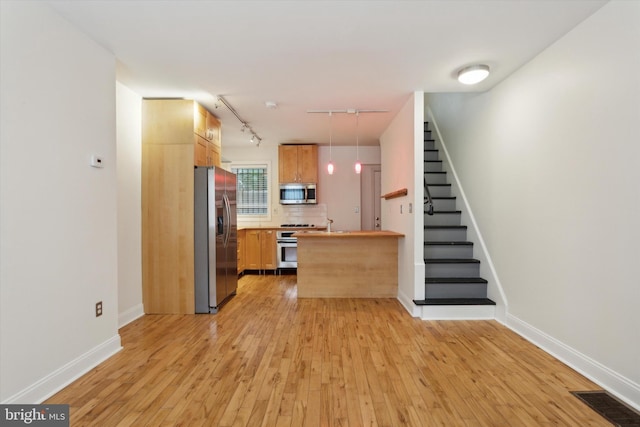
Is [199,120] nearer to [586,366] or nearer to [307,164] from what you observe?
[307,164]

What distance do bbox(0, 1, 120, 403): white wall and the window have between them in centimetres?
410

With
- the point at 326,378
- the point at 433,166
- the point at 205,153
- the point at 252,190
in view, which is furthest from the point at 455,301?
the point at 252,190

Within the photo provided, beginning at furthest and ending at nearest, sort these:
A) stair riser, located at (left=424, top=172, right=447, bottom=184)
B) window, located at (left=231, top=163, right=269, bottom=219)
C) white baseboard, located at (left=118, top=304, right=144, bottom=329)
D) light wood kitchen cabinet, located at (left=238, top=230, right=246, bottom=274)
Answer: window, located at (left=231, top=163, right=269, bottom=219) → light wood kitchen cabinet, located at (left=238, top=230, right=246, bottom=274) → stair riser, located at (left=424, top=172, right=447, bottom=184) → white baseboard, located at (left=118, top=304, right=144, bottom=329)

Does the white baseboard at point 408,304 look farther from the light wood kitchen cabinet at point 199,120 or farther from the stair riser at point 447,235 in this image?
the light wood kitchen cabinet at point 199,120

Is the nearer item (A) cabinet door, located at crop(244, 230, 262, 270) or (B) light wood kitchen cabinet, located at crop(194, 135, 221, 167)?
(B) light wood kitchen cabinet, located at crop(194, 135, 221, 167)

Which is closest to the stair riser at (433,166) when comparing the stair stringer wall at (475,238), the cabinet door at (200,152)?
the stair stringer wall at (475,238)

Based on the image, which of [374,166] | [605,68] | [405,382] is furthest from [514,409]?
[374,166]

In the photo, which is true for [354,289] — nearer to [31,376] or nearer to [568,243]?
[568,243]

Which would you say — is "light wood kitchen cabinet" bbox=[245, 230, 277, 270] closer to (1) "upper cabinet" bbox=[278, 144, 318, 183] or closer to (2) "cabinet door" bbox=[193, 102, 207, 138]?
(1) "upper cabinet" bbox=[278, 144, 318, 183]

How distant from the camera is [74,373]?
88.4 inches

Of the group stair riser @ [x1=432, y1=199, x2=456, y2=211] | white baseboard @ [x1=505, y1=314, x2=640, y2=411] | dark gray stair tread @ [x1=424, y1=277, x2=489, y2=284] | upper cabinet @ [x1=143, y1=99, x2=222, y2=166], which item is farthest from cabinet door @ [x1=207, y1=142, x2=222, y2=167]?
white baseboard @ [x1=505, y1=314, x2=640, y2=411]

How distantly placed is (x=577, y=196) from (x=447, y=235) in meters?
1.92

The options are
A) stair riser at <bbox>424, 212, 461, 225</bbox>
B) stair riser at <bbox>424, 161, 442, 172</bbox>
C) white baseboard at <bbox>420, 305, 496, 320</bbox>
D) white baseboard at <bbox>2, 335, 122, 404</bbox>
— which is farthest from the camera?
stair riser at <bbox>424, 161, 442, 172</bbox>

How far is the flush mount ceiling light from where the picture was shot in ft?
9.62
